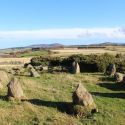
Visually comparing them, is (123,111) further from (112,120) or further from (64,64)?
(64,64)

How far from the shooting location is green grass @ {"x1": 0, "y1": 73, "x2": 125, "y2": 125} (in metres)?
24.5

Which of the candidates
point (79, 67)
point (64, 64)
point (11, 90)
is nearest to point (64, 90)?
point (11, 90)

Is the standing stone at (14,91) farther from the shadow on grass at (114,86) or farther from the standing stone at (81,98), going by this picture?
the shadow on grass at (114,86)

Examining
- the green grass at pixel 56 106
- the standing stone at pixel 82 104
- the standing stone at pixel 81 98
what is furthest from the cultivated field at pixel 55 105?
the standing stone at pixel 81 98

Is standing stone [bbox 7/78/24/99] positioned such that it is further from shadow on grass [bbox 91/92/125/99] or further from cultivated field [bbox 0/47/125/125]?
shadow on grass [bbox 91/92/125/99]

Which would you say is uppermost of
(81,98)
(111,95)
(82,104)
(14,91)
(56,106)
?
(14,91)

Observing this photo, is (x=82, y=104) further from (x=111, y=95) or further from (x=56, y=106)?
(x=111, y=95)

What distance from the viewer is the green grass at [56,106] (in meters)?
24.5

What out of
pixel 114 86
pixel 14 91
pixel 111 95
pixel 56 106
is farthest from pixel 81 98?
pixel 114 86

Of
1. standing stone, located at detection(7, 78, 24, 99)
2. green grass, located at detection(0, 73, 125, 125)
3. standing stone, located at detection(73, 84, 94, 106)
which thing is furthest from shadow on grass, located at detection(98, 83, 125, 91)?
standing stone, located at detection(7, 78, 24, 99)

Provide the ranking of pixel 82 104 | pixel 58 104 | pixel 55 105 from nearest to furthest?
1. pixel 82 104
2. pixel 55 105
3. pixel 58 104

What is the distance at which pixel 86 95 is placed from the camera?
28297 millimetres

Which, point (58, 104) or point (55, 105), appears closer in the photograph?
point (55, 105)

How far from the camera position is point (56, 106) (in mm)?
28125
